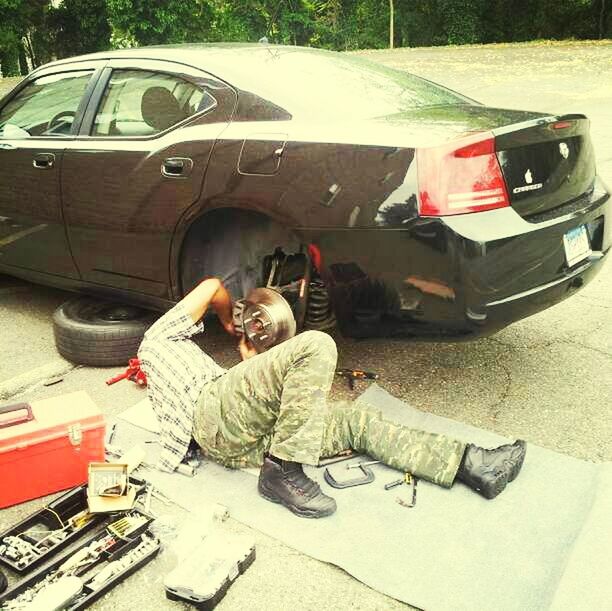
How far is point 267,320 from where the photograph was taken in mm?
3170

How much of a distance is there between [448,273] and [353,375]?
971 mm

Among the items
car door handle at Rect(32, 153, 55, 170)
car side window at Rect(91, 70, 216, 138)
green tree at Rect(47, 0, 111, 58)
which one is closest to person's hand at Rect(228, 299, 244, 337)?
car side window at Rect(91, 70, 216, 138)

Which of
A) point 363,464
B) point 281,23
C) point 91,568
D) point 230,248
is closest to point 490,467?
point 363,464

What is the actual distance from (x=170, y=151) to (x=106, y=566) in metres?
2.01

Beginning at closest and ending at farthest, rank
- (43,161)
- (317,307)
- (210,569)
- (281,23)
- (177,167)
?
(210,569) → (317,307) → (177,167) → (43,161) → (281,23)

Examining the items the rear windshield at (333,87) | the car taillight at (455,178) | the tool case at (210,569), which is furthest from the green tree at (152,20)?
the tool case at (210,569)

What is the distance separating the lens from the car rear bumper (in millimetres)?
2838

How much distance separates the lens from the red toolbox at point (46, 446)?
274 cm

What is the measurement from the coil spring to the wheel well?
282 millimetres

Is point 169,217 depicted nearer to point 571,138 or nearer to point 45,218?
point 45,218

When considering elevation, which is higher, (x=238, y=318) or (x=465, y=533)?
(x=238, y=318)

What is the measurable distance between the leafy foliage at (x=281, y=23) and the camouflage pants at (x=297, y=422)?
21882 mm

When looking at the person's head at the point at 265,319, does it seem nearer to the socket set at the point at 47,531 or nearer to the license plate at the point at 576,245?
the socket set at the point at 47,531

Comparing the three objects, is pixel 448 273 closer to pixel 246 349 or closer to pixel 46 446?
pixel 246 349
